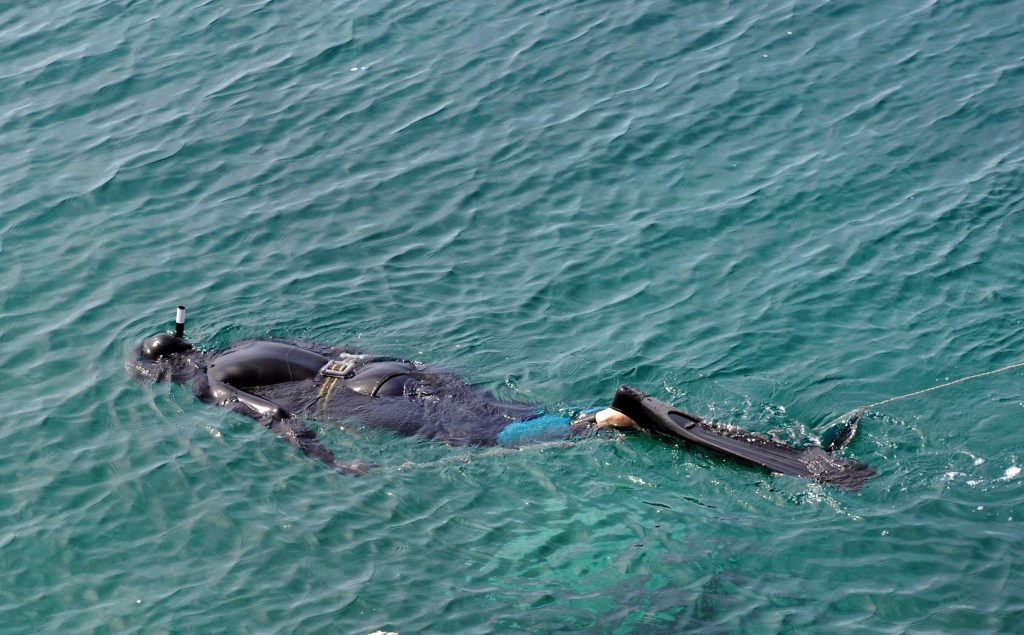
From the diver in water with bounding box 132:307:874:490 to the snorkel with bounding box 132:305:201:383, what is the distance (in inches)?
0.4

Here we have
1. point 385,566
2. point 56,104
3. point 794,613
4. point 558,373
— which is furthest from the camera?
point 56,104

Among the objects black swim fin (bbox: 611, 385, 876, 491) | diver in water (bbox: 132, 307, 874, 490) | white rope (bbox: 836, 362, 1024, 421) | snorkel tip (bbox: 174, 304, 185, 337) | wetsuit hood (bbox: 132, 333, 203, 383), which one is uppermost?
snorkel tip (bbox: 174, 304, 185, 337)

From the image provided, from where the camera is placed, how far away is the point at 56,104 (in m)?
19.0

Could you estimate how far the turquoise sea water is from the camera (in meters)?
10.4

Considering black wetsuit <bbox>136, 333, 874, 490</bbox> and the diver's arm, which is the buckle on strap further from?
the diver's arm

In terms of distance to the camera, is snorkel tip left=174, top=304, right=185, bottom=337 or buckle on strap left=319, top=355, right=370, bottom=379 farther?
snorkel tip left=174, top=304, right=185, bottom=337

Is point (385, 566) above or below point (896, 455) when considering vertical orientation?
above

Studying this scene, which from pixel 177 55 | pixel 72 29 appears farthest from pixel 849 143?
pixel 72 29

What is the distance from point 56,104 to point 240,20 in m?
3.67

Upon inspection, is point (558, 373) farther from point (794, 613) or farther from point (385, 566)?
point (794, 613)

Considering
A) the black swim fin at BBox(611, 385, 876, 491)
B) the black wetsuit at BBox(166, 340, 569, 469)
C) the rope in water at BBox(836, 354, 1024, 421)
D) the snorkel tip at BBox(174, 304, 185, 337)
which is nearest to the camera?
the black swim fin at BBox(611, 385, 876, 491)

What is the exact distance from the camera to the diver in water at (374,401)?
11.5 meters

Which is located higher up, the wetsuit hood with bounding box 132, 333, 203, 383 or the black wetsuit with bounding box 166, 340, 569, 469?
the wetsuit hood with bounding box 132, 333, 203, 383

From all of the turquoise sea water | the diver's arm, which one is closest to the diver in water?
the diver's arm
